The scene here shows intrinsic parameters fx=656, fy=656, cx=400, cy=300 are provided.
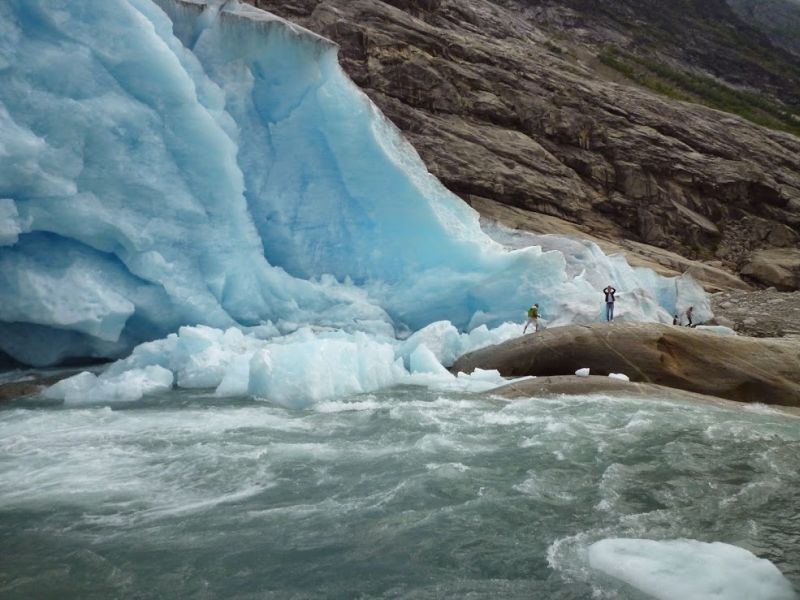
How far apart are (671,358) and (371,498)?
660cm

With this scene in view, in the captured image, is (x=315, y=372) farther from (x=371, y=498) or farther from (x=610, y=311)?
(x=610, y=311)

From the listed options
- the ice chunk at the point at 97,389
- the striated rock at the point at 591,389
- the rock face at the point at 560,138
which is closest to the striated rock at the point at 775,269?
the rock face at the point at 560,138

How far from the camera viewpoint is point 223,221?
11.0m

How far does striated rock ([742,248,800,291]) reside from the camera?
26031mm

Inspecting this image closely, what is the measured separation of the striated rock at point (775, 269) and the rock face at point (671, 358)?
61.2 feet

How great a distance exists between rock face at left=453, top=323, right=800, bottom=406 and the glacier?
5.65 ft

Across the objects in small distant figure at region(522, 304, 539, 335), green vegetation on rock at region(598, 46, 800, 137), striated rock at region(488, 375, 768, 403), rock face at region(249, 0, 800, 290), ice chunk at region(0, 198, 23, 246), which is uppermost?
green vegetation on rock at region(598, 46, 800, 137)

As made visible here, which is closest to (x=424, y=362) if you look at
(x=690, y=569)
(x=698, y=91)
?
(x=690, y=569)

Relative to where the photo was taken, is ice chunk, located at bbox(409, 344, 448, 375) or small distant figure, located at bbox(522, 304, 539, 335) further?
small distant figure, located at bbox(522, 304, 539, 335)

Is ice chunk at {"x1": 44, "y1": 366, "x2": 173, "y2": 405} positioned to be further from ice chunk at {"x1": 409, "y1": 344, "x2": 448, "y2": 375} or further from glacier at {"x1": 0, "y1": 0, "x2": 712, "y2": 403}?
ice chunk at {"x1": 409, "y1": 344, "x2": 448, "y2": 375}

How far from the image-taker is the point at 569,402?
26.1 ft

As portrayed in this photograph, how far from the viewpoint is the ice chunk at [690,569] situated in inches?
122

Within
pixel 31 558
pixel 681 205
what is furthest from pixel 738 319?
pixel 31 558

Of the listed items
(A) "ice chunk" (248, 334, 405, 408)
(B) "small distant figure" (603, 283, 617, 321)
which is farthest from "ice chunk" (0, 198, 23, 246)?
(B) "small distant figure" (603, 283, 617, 321)
